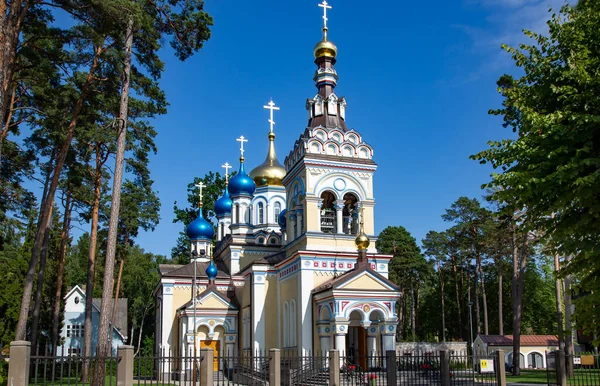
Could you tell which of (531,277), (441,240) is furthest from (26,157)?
(531,277)

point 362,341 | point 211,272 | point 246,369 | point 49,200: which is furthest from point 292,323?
point 49,200

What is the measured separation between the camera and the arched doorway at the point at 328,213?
25.6 metres

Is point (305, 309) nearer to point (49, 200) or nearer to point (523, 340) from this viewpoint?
point (49, 200)

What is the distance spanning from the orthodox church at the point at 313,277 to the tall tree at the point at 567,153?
1072 cm

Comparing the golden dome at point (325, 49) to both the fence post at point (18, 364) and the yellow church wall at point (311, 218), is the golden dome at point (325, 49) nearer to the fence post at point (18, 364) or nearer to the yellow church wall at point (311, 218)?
the yellow church wall at point (311, 218)

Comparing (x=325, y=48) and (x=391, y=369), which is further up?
(x=325, y=48)

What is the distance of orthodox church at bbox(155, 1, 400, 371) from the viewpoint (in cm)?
2167

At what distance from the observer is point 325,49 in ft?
89.6

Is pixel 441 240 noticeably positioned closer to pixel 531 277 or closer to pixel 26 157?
pixel 531 277

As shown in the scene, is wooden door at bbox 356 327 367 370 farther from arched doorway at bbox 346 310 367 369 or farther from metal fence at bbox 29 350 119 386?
metal fence at bbox 29 350 119 386

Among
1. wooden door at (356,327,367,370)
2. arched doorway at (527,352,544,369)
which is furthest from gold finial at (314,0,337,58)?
arched doorway at (527,352,544,369)

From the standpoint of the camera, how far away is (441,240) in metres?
45.4

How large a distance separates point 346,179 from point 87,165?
424 inches

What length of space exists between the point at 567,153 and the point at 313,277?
14.3 m
